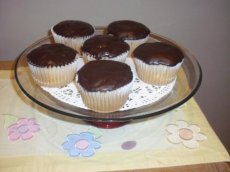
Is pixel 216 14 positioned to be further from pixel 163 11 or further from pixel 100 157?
pixel 100 157

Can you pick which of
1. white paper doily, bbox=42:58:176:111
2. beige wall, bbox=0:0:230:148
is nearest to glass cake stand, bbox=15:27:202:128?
white paper doily, bbox=42:58:176:111

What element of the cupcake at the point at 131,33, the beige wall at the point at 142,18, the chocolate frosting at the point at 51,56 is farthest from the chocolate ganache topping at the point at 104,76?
the beige wall at the point at 142,18

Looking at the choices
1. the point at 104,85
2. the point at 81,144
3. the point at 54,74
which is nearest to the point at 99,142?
the point at 81,144

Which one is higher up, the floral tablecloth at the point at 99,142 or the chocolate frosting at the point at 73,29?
the chocolate frosting at the point at 73,29

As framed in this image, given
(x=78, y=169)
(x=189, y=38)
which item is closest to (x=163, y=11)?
(x=189, y=38)

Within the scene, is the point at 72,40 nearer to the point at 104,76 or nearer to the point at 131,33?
the point at 131,33

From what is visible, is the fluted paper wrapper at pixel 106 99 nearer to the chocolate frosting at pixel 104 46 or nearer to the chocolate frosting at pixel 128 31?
the chocolate frosting at pixel 104 46
